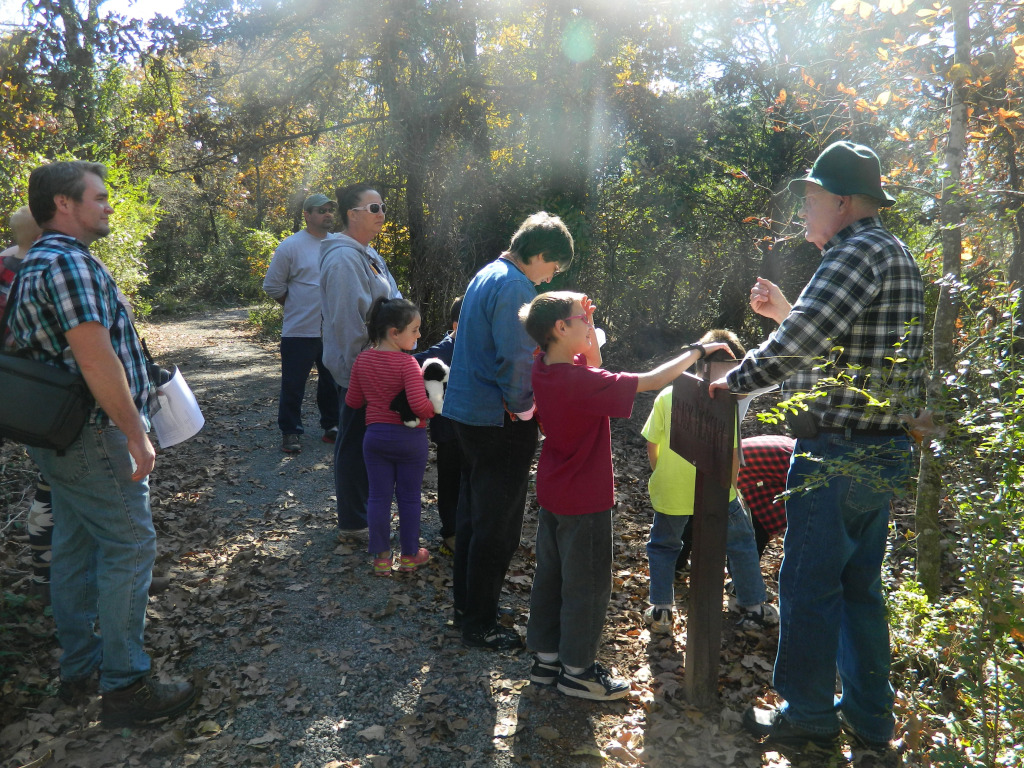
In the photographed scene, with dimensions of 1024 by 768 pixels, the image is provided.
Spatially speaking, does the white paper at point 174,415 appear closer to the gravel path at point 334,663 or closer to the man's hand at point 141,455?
the man's hand at point 141,455

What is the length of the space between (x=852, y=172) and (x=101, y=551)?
3.47m

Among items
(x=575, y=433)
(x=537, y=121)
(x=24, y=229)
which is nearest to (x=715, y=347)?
(x=575, y=433)

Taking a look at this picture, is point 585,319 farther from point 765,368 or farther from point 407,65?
point 407,65

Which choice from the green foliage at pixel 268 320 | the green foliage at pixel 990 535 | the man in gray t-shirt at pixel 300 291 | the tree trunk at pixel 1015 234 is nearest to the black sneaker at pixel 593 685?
the green foliage at pixel 990 535

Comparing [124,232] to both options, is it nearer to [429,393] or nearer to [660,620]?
[429,393]

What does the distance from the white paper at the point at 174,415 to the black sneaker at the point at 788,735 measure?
286cm

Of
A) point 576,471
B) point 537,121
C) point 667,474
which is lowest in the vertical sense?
point 667,474

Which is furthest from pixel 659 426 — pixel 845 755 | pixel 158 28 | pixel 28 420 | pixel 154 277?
pixel 154 277

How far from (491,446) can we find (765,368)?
1404 millimetres

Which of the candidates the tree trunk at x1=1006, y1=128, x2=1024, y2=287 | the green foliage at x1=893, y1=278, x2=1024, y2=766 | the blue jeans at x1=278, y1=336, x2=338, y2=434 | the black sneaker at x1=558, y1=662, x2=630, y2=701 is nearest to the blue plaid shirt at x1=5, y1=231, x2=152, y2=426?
the black sneaker at x1=558, y1=662, x2=630, y2=701

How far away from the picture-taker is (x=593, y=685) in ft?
11.2

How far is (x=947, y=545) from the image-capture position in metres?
5.25

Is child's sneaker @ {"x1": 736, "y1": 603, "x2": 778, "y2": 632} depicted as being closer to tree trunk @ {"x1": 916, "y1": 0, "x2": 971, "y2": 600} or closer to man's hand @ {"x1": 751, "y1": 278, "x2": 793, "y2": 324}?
tree trunk @ {"x1": 916, "y1": 0, "x2": 971, "y2": 600}

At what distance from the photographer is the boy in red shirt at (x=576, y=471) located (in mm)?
3141
